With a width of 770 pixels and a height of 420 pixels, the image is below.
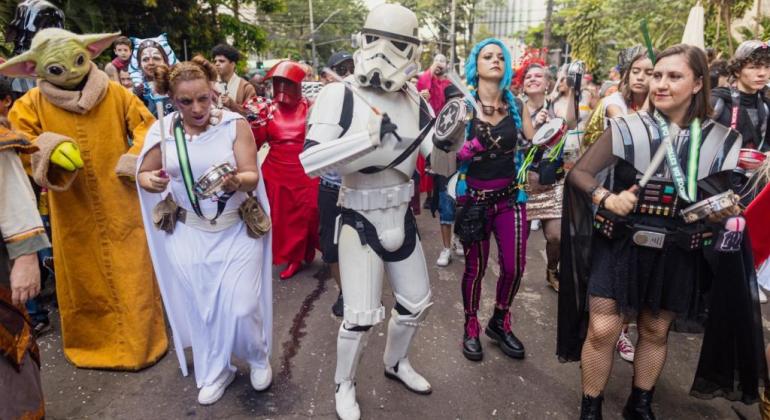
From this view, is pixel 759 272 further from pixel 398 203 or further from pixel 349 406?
pixel 349 406

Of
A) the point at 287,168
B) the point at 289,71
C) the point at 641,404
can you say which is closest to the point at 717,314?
the point at 641,404

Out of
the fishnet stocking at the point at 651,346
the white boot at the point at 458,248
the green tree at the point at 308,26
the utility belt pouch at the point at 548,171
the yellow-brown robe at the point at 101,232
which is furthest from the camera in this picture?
the green tree at the point at 308,26

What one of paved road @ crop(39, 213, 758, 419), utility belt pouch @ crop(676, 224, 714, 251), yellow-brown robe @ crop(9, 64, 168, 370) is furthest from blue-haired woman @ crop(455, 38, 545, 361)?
yellow-brown robe @ crop(9, 64, 168, 370)

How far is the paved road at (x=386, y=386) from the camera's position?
9.10ft

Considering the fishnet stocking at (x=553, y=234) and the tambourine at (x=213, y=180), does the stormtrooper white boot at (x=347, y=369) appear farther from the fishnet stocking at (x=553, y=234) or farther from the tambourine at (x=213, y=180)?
the fishnet stocking at (x=553, y=234)

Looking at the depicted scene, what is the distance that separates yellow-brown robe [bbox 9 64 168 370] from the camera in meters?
2.89

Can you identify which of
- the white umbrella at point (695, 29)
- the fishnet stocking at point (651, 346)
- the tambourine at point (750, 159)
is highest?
the white umbrella at point (695, 29)

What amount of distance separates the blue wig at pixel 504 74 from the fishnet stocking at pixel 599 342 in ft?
4.23

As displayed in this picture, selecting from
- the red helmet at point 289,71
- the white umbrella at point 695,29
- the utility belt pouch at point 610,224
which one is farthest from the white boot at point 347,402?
the red helmet at point 289,71

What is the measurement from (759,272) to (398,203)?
204 cm

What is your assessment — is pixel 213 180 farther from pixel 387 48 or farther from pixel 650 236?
pixel 650 236

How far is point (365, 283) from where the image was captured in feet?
8.16

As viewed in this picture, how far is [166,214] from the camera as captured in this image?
272 centimetres

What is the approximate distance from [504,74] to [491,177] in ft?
2.13
